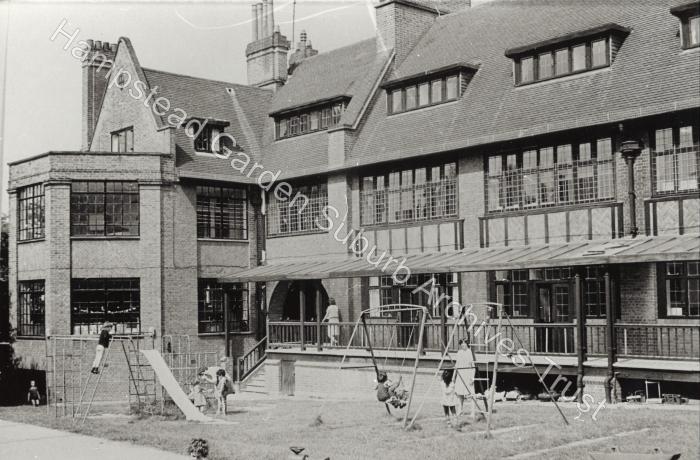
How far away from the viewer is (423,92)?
1043 inches

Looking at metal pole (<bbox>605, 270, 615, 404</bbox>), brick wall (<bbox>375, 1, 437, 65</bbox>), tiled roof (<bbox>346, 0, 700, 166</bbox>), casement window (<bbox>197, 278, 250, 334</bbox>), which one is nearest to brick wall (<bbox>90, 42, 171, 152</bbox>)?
casement window (<bbox>197, 278, 250, 334</bbox>)

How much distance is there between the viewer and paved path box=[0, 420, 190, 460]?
1526cm

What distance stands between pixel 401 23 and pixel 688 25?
38.0 ft

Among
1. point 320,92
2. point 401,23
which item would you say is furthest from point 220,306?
point 401,23

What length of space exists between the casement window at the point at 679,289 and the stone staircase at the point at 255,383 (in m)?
12.7

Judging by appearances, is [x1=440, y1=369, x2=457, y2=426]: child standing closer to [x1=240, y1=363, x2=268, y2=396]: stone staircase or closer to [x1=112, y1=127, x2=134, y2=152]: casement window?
[x1=240, y1=363, x2=268, y2=396]: stone staircase

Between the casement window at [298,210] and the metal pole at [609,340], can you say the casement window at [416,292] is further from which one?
the metal pole at [609,340]

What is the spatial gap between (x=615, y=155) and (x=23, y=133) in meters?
15.2

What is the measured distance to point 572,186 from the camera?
21.1 metres

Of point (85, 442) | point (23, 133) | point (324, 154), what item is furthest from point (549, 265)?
point (23, 133)

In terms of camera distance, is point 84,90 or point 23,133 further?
point 84,90

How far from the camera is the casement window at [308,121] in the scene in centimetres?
2970

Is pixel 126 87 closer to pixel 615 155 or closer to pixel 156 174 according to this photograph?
pixel 156 174

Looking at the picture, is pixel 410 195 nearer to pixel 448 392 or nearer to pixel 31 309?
pixel 448 392
